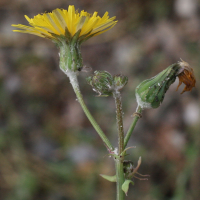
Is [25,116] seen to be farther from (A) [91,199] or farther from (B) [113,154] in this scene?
(B) [113,154]

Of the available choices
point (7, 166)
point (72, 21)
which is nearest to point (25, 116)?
point (7, 166)

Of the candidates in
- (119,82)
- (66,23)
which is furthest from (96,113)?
(66,23)

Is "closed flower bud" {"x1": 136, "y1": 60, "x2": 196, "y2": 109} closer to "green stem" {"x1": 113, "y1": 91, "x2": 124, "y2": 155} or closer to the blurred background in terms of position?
"green stem" {"x1": 113, "y1": 91, "x2": 124, "y2": 155}

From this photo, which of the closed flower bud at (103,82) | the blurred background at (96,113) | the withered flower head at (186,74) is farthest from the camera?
the blurred background at (96,113)

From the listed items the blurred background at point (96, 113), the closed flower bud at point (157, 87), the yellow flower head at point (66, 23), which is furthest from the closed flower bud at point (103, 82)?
the blurred background at point (96, 113)

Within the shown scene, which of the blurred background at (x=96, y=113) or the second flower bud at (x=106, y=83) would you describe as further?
the blurred background at (x=96, y=113)

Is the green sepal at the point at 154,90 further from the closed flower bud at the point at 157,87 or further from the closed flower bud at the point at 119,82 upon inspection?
the closed flower bud at the point at 119,82

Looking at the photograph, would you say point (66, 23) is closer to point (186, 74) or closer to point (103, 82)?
point (103, 82)
